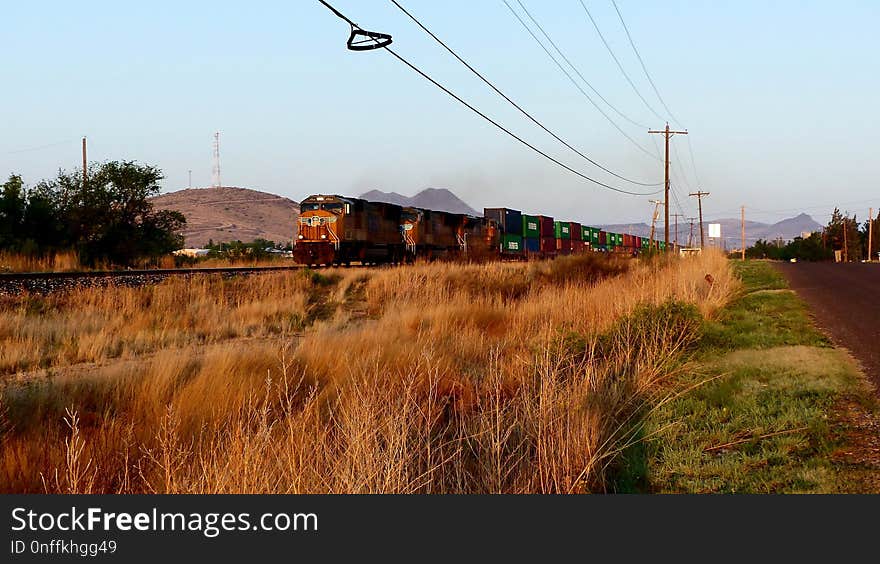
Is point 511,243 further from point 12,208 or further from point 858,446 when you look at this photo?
point 858,446

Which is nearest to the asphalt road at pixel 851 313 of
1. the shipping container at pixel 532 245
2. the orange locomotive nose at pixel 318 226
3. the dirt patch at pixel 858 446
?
the dirt patch at pixel 858 446

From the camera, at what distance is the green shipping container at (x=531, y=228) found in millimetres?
53406

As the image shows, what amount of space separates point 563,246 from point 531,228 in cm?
589

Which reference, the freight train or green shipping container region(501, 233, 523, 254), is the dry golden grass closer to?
the freight train

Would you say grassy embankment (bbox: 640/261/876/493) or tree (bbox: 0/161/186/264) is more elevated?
tree (bbox: 0/161/186/264)

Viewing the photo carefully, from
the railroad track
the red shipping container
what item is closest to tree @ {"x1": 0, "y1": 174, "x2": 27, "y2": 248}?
the railroad track

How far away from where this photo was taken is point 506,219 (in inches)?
1950

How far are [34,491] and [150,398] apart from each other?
2.12 meters

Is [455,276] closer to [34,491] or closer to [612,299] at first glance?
[612,299]

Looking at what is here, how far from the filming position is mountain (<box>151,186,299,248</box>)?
14088cm

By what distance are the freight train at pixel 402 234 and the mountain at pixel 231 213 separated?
9460 cm

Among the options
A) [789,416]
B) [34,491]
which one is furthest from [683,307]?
[34,491]

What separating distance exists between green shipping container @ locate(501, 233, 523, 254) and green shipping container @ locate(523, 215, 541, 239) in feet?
6.13

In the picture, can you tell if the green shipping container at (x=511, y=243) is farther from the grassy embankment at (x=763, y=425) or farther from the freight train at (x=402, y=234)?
the grassy embankment at (x=763, y=425)
